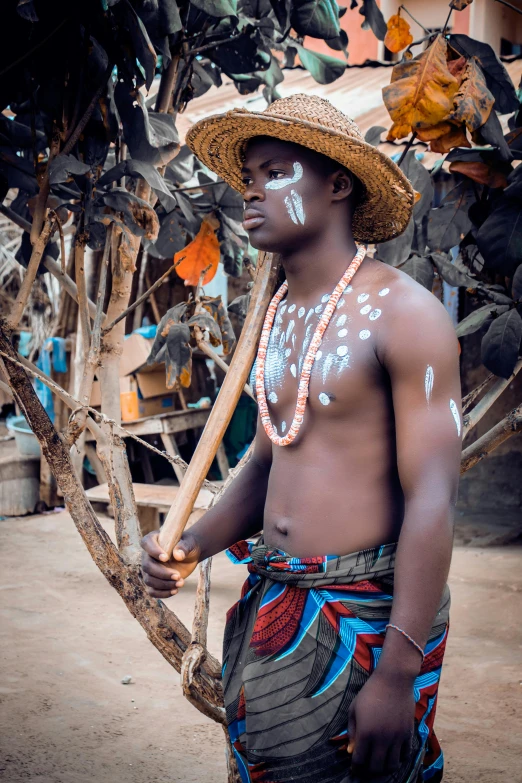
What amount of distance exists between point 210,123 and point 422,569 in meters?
0.96

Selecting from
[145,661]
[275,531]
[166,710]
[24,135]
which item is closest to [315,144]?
[275,531]

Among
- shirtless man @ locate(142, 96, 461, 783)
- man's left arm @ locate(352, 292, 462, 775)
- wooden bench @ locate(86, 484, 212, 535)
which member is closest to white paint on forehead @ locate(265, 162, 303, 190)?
shirtless man @ locate(142, 96, 461, 783)

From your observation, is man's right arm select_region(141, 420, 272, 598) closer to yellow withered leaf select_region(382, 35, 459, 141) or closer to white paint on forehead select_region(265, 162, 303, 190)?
white paint on forehead select_region(265, 162, 303, 190)

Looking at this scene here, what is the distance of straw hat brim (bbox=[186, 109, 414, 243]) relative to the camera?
1488 millimetres

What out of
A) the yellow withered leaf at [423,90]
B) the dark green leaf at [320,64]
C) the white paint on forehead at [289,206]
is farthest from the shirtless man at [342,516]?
the dark green leaf at [320,64]

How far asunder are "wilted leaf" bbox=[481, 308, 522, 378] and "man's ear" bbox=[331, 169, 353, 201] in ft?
2.73

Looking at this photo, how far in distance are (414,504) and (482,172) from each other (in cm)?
128

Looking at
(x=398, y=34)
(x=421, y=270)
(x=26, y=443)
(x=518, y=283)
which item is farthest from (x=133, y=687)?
(x=26, y=443)

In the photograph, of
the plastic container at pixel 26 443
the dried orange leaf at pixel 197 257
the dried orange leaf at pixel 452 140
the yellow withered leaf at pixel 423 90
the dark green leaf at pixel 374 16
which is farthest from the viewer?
the plastic container at pixel 26 443

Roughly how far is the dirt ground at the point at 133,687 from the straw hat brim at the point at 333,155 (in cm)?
196

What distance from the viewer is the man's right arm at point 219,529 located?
1575 millimetres

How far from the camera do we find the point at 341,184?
1591 mm

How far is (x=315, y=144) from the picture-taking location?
4.96ft

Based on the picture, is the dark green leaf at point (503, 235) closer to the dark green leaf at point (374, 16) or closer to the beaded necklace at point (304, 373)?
the beaded necklace at point (304, 373)
